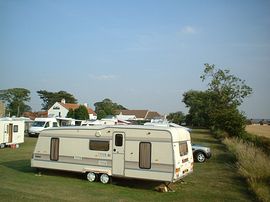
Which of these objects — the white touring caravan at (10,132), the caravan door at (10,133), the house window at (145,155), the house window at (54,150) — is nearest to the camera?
the house window at (145,155)

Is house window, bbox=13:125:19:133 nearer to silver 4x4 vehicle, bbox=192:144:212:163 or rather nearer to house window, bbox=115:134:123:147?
silver 4x4 vehicle, bbox=192:144:212:163

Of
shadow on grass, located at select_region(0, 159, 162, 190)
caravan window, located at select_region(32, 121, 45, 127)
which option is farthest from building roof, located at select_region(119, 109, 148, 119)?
shadow on grass, located at select_region(0, 159, 162, 190)

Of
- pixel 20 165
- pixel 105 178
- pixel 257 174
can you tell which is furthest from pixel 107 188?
pixel 20 165

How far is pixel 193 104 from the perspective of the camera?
319ft

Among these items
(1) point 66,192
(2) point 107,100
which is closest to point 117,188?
(1) point 66,192

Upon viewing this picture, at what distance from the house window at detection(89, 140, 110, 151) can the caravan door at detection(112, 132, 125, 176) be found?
1.24 feet

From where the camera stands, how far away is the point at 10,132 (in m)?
28.0

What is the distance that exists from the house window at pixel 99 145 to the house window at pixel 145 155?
1550mm

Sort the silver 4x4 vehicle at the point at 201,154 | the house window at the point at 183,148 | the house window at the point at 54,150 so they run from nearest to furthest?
the house window at the point at 183,148, the house window at the point at 54,150, the silver 4x4 vehicle at the point at 201,154

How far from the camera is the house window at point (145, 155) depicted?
530 inches

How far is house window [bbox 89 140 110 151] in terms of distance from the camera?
1447 cm

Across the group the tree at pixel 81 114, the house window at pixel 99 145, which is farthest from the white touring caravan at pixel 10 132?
the tree at pixel 81 114

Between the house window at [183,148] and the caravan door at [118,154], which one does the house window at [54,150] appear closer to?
the caravan door at [118,154]

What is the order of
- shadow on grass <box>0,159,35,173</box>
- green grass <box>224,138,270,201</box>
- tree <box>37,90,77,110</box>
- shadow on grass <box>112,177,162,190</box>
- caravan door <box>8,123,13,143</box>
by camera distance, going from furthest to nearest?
1. tree <box>37,90,77,110</box>
2. caravan door <box>8,123,13,143</box>
3. shadow on grass <box>0,159,35,173</box>
4. shadow on grass <box>112,177,162,190</box>
5. green grass <box>224,138,270,201</box>
